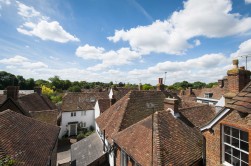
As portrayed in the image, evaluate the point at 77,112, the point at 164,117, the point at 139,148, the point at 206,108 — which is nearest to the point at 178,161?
the point at 139,148

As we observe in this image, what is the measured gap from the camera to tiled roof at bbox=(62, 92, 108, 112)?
3775 cm

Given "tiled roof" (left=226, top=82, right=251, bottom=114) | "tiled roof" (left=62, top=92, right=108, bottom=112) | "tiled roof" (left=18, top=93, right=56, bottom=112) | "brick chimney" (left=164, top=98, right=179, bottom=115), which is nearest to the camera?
"tiled roof" (left=226, top=82, right=251, bottom=114)

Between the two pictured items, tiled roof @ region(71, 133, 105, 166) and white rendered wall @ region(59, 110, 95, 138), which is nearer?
tiled roof @ region(71, 133, 105, 166)

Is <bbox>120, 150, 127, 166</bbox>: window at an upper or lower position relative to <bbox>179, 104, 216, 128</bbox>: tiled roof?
lower

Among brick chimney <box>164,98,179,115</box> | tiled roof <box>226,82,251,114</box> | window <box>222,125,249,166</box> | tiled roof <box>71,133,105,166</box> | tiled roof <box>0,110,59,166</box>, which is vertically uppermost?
tiled roof <box>226,82,251,114</box>

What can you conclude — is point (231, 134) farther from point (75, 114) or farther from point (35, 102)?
point (35, 102)

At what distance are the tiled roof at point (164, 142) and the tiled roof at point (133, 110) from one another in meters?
2.16

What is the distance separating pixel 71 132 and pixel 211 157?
33.4 metres

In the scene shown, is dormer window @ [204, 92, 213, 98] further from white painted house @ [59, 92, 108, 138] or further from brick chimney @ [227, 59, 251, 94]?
brick chimney @ [227, 59, 251, 94]

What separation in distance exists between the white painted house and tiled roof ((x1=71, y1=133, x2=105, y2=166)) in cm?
1471

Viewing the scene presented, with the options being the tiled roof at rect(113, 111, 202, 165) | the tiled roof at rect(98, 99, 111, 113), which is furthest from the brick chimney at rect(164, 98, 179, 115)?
the tiled roof at rect(98, 99, 111, 113)

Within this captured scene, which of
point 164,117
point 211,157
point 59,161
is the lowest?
point 59,161

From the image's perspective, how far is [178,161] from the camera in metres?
10.1

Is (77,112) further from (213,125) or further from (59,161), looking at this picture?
(213,125)
